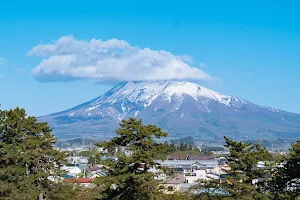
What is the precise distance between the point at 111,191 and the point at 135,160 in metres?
1.61

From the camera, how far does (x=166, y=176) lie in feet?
60.1

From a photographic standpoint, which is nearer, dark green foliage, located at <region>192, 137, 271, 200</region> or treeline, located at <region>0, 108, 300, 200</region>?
treeline, located at <region>0, 108, 300, 200</region>

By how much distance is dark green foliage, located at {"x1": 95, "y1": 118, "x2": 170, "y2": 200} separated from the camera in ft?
55.3

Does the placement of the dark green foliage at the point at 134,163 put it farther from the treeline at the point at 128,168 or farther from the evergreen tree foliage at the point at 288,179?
the evergreen tree foliage at the point at 288,179

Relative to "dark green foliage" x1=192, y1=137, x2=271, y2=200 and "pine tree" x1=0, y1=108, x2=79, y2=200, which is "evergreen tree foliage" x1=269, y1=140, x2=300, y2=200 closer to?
"dark green foliage" x1=192, y1=137, x2=271, y2=200

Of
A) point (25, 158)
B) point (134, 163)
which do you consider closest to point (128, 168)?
point (134, 163)

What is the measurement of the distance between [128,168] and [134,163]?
28 cm

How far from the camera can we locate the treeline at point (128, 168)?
56.1 feet

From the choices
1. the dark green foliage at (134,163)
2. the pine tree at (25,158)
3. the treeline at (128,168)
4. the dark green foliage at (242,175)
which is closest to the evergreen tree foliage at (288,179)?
the treeline at (128,168)

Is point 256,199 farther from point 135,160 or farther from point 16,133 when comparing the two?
point 16,133

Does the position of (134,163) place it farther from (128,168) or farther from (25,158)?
(25,158)

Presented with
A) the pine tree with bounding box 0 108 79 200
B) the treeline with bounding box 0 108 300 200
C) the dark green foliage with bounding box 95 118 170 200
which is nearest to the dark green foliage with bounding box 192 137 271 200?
the treeline with bounding box 0 108 300 200

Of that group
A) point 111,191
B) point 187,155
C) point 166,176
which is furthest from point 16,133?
point 187,155

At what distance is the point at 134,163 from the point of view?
17.1m
